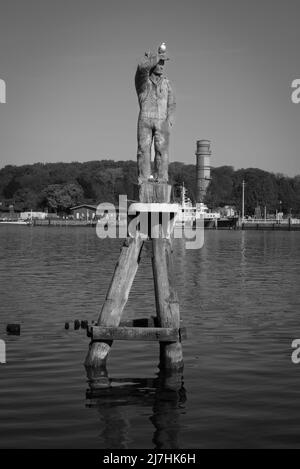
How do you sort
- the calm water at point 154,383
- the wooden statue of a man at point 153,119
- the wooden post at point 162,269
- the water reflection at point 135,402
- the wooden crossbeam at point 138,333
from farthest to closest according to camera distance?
the wooden statue of a man at point 153,119 < the wooden post at point 162,269 < the wooden crossbeam at point 138,333 < the calm water at point 154,383 < the water reflection at point 135,402

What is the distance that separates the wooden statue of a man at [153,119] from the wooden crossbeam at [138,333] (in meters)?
3.31

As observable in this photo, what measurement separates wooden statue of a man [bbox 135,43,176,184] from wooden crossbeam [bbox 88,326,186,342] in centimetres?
331

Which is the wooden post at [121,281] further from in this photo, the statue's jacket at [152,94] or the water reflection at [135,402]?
the statue's jacket at [152,94]

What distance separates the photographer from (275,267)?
172 ft

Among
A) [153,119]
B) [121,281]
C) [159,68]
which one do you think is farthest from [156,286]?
[159,68]

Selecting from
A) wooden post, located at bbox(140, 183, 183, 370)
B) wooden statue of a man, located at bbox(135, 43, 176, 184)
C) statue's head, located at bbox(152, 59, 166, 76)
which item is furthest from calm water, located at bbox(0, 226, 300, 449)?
statue's head, located at bbox(152, 59, 166, 76)

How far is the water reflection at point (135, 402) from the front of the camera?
1241cm

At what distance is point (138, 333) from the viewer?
15.9 m

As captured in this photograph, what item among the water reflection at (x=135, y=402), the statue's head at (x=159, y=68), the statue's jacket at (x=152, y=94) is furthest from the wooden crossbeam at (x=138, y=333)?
the statue's head at (x=159, y=68)

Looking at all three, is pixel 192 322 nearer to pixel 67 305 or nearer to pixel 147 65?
pixel 67 305

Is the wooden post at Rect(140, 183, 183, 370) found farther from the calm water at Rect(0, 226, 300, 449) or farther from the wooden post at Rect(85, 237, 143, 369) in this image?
the calm water at Rect(0, 226, 300, 449)

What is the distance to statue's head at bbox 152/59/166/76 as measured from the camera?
53.1 feet

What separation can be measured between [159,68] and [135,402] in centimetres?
724
